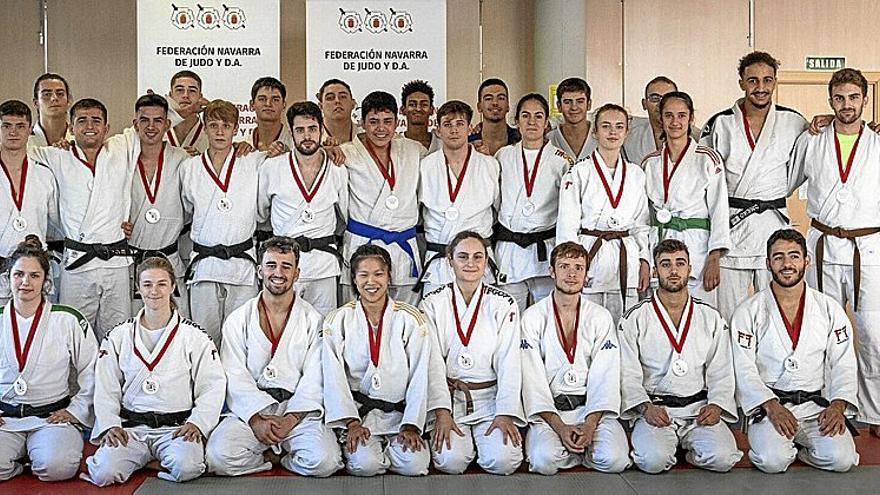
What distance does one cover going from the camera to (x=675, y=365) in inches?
185

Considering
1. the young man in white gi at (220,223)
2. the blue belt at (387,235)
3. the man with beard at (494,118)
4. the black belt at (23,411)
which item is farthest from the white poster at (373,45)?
the black belt at (23,411)

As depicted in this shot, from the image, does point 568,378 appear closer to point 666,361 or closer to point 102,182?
point 666,361

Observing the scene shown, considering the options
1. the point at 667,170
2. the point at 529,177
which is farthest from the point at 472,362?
the point at 667,170

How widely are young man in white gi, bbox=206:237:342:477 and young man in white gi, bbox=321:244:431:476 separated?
84 mm

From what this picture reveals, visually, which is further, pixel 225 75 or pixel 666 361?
pixel 225 75

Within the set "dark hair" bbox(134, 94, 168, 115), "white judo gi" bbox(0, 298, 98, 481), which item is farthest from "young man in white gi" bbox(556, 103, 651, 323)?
"white judo gi" bbox(0, 298, 98, 481)

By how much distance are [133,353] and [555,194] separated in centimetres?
236

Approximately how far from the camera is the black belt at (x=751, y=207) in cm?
541

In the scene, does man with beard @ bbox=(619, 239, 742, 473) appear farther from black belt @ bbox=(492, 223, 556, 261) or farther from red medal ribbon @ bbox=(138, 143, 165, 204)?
red medal ribbon @ bbox=(138, 143, 165, 204)

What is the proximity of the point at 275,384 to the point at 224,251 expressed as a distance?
0.94 meters

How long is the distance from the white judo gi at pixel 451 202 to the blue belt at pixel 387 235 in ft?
0.32

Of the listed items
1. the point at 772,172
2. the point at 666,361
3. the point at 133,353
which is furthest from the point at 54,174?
the point at 772,172

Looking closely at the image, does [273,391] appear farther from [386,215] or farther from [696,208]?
[696,208]

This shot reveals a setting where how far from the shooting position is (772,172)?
5.41 metres
